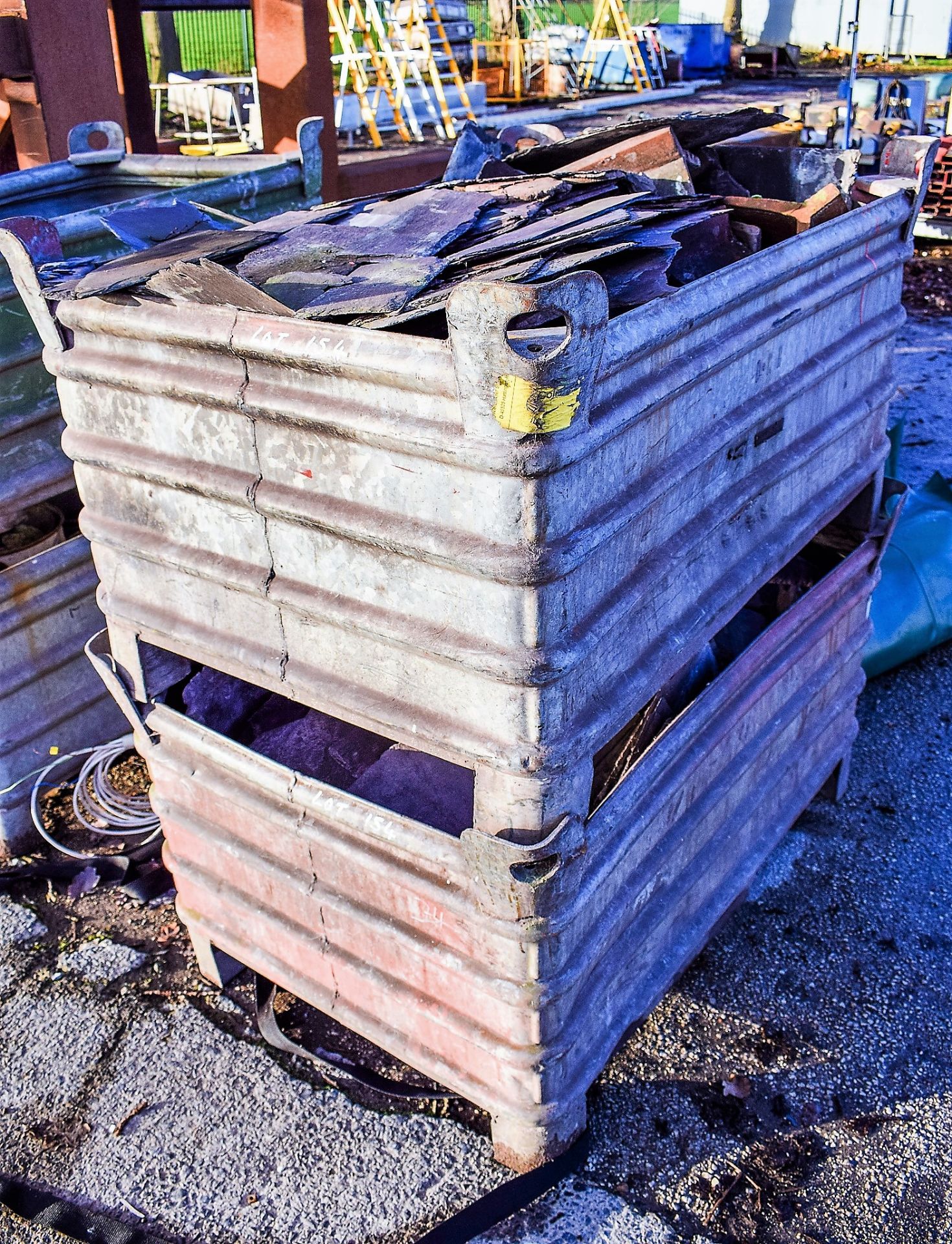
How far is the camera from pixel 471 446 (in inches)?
64.0

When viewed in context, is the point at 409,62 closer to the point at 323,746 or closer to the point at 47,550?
the point at 47,550

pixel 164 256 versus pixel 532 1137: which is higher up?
pixel 164 256

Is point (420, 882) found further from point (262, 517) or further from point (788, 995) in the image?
point (788, 995)

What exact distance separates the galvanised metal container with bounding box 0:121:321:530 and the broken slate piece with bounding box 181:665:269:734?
3.97 ft

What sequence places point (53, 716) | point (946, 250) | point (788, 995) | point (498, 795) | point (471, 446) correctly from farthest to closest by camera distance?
point (946, 250) < point (53, 716) < point (788, 995) < point (498, 795) < point (471, 446)

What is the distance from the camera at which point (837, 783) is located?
146 inches

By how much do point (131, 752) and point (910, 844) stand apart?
291 centimetres

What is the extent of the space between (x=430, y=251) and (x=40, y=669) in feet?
7.28

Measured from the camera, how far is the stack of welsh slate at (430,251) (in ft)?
6.46

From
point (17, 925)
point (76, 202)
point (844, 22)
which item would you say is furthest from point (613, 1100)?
point (844, 22)

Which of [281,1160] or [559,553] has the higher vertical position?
[559,553]

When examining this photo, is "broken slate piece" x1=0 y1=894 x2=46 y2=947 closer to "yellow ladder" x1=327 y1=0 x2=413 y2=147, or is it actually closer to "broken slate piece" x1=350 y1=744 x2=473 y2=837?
"broken slate piece" x1=350 y1=744 x2=473 y2=837

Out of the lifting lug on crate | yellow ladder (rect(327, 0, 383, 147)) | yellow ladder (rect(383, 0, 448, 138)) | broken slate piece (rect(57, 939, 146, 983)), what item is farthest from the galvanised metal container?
yellow ladder (rect(383, 0, 448, 138))

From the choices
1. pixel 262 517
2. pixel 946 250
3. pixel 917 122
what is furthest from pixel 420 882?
pixel 917 122
